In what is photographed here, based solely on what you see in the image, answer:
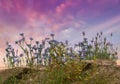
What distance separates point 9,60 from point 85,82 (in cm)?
359

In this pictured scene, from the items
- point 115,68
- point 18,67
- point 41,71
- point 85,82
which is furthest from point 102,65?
point 18,67

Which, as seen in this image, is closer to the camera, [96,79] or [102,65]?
[96,79]

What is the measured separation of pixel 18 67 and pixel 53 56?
2.43m

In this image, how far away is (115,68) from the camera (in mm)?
7727

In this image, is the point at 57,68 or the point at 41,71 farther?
the point at 41,71

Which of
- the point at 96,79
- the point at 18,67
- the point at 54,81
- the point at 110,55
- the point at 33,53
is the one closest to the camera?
the point at 96,79

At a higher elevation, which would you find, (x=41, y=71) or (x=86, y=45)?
(x=86, y=45)

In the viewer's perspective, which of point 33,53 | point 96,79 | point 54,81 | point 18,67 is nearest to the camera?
point 96,79

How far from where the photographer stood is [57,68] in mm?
7645

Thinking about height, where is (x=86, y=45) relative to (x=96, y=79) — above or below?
above

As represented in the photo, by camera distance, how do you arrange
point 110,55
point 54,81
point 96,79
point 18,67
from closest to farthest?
1. point 96,79
2. point 54,81
3. point 18,67
4. point 110,55

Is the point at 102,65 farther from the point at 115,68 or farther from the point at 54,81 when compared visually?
the point at 54,81

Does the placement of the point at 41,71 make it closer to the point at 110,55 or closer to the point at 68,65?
the point at 68,65

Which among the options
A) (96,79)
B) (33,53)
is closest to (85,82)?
(96,79)
